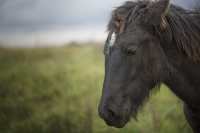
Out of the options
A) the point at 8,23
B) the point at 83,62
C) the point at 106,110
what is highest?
the point at 106,110

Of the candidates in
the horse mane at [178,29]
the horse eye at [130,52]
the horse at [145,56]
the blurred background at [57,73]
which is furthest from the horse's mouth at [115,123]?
the blurred background at [57,73]

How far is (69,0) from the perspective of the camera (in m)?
7.34

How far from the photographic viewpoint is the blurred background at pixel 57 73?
22.7 ft

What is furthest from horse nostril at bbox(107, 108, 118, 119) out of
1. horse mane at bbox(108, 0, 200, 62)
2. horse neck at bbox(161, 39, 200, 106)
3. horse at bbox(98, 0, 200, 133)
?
horse mane at bbox(108, 0, 200, 62)

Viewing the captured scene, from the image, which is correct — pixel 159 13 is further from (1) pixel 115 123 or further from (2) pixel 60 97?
(2) pixel 60 97

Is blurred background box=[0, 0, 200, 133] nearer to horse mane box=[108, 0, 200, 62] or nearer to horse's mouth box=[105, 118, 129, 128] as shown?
horse mane box=[108, 0, 200, 62]

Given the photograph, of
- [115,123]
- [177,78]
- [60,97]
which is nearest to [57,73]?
[60,97]

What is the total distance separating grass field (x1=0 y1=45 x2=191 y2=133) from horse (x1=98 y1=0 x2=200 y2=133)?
109 inches

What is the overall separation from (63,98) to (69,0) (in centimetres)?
171

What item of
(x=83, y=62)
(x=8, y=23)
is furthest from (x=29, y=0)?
(x=83, y=62)

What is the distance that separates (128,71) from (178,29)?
65 centimetres

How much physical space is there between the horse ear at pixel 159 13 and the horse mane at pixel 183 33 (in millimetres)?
67

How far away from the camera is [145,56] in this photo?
3.88 meters

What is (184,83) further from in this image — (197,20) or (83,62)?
(83,62)
